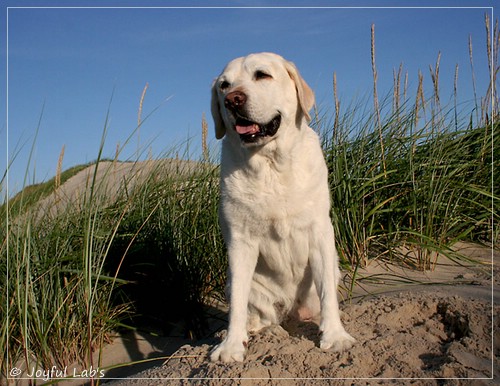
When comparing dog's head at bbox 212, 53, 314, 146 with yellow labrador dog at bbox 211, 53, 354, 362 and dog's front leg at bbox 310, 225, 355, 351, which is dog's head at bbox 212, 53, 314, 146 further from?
dog's front leg at bbox 310, 225, 355, 351

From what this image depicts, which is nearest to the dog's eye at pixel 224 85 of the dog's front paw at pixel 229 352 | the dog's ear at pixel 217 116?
the dog's ear at pixel 217 116

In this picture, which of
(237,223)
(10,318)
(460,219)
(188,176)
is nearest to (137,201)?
(188,176)

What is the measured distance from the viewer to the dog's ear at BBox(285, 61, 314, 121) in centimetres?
320

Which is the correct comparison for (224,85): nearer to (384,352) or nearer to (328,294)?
(328,294)

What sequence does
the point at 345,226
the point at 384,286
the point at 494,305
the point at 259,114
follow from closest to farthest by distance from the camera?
1. the point at 259,114
2. the point at 494,305
3. the point at 384,286
4. the point at 345,226

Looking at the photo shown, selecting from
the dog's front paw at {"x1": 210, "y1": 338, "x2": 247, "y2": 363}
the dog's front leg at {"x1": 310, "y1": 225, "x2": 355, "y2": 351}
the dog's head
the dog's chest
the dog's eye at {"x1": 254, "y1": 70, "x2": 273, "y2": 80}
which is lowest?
the dog's front paw at {"x1": 210, "y1": 338, "x2": 247, "y2": 363}

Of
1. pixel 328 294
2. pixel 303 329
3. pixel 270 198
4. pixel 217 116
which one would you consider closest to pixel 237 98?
pixel 217 116

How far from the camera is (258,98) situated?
2.99 metres

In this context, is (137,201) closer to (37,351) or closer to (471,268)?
(37,351)

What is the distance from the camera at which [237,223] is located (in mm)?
3104

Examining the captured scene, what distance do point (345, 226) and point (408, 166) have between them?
2.90ft

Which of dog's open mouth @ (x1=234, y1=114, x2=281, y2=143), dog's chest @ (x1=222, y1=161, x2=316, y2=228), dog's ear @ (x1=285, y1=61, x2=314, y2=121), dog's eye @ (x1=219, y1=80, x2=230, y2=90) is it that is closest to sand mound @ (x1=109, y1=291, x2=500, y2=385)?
dog's chest @ (x1=222, y1=161, x2=316, y2=228)

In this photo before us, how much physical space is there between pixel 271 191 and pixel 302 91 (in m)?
0.65

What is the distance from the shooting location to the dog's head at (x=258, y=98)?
2.99 meters
